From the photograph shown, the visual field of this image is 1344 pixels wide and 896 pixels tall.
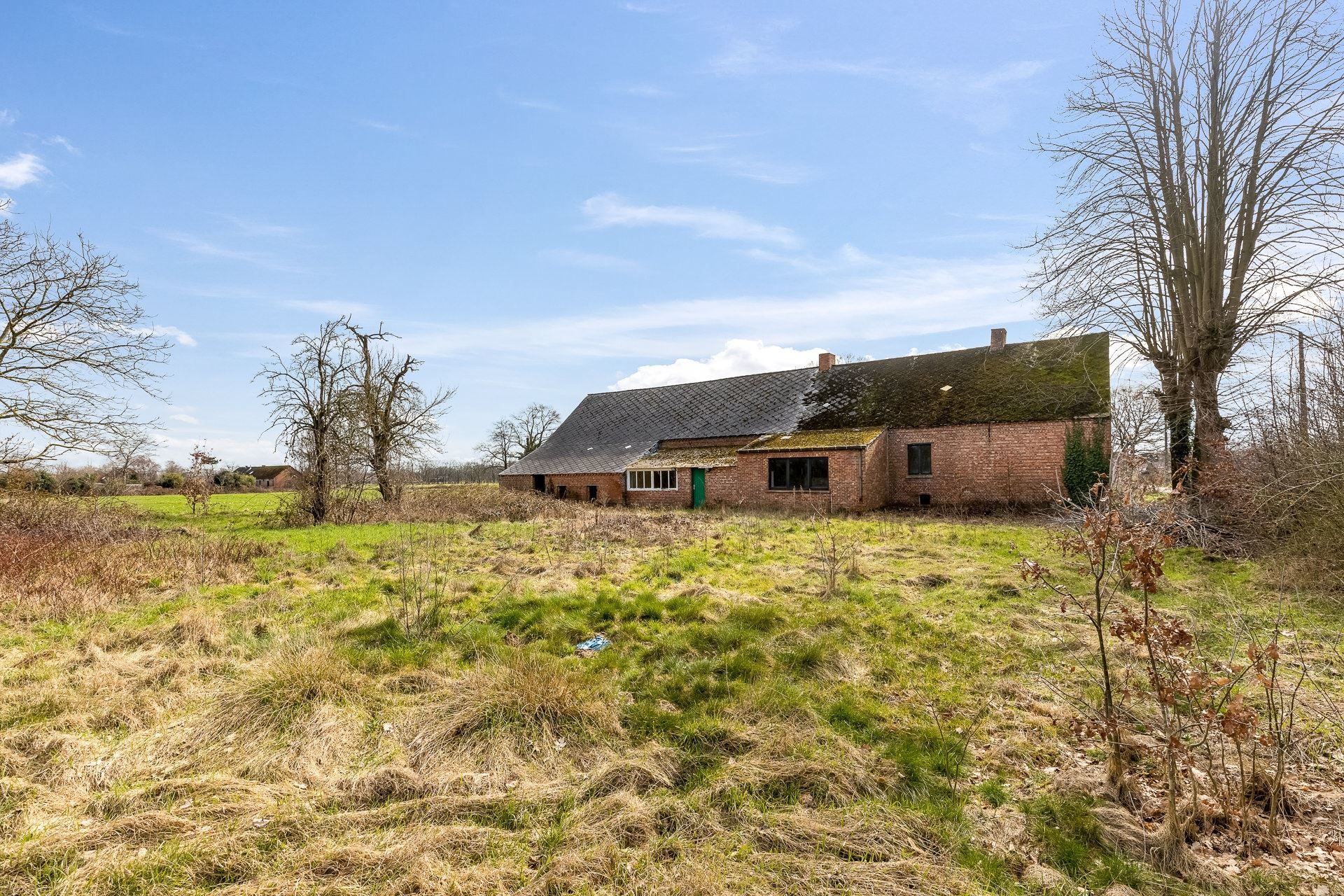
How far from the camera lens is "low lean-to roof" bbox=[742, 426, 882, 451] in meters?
24.7

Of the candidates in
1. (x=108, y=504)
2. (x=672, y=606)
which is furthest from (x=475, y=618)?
(x=108, y=504)

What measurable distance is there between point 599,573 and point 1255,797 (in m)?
8.91

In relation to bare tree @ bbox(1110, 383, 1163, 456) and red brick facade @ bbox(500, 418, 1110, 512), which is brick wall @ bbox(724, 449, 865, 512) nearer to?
red brick facade @ bbox(500, 418, 1110, 512)

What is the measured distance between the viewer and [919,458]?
25.6 metres

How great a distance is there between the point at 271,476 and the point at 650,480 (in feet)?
192

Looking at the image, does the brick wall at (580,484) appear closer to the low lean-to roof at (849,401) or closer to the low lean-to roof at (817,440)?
the low lean-to roof at (849,401)

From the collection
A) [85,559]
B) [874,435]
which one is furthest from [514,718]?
[874,435]

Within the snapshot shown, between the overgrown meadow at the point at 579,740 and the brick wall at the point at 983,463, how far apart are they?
12769 millimetres

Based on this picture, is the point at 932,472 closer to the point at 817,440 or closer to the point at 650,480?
the point at 817,440

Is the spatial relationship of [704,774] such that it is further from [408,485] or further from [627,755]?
[408,485]

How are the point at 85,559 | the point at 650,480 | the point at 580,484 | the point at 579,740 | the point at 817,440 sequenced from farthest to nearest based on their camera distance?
the point at 580,484 → the point at 650,480 → the point at 817,440 → the point at 85,559 → the point at 579,740

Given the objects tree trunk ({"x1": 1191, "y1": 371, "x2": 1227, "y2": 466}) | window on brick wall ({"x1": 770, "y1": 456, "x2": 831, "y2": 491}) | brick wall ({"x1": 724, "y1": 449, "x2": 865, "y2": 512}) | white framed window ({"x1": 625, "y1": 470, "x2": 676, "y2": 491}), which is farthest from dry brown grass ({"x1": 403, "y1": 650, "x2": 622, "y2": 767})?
white framed window ({"x1": 625, "y1": 470, "x2": 676, "y2": 491})

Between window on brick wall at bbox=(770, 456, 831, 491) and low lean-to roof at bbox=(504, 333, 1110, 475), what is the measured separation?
9.03 ft

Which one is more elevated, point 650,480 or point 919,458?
point 919,458
